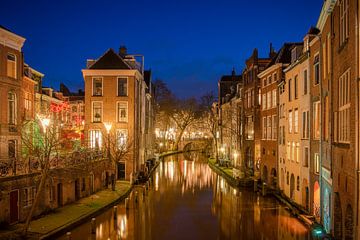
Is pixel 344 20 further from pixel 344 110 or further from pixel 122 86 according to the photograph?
pixel 122 86

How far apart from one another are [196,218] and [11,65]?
17562 mm

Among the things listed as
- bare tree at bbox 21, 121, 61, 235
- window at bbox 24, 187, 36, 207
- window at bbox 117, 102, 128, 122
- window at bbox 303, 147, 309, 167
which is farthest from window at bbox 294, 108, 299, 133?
window at bbox 117, 102, 128, 122

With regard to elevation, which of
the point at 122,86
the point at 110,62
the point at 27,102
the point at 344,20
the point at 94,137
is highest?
the point at 110,62

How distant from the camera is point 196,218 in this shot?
32469 millimetres

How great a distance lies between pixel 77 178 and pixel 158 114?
66002 mm

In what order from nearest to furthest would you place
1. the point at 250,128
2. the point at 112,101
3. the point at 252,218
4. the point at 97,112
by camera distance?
the point at 252,218 → the point at 112,101 → the point at 97,112 → the point at 250,128

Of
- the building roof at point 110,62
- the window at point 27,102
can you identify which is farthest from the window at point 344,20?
the building roof at point 110,62

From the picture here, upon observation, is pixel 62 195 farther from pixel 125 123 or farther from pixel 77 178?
pixel 125 123

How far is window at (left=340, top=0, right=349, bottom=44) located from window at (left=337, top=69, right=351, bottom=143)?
156 cm

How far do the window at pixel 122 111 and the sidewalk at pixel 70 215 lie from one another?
11.9 m

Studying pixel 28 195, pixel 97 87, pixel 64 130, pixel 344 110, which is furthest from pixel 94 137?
pixel 344 110

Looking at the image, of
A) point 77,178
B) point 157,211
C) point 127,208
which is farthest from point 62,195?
point 157,211

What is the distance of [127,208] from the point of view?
33844 millimetres

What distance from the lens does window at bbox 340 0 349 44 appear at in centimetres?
1668
